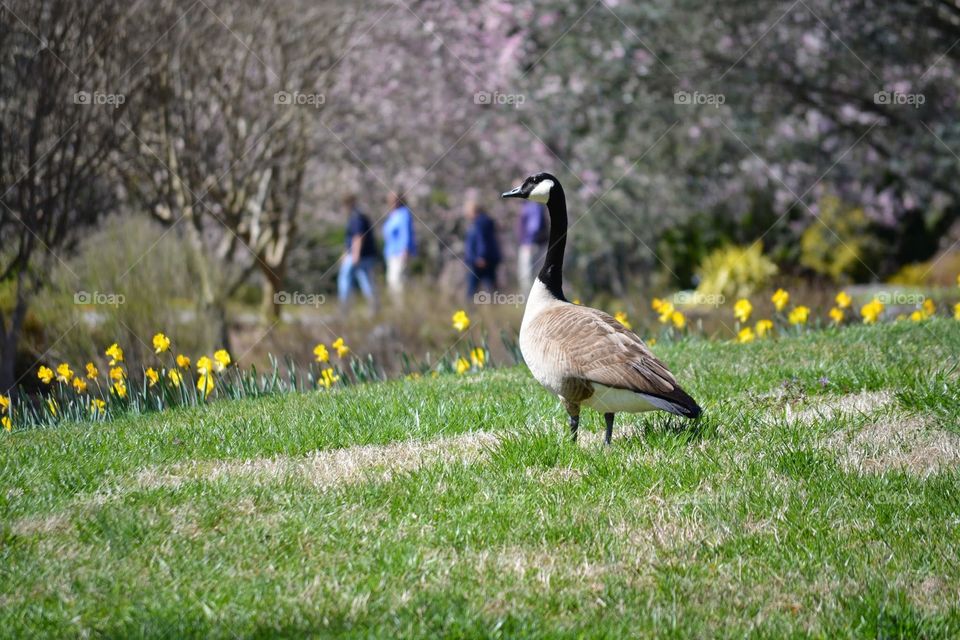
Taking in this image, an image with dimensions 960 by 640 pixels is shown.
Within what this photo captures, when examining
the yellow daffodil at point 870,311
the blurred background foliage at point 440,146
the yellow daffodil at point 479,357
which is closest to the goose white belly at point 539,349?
the yellow daffodil at point 479,357

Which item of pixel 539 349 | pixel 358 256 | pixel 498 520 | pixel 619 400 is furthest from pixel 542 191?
pixel 358 256

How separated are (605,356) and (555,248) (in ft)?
3.40

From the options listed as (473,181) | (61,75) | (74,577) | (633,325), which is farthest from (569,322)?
(473,181)

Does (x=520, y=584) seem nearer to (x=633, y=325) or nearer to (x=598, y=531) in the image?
(x=598, y=531)

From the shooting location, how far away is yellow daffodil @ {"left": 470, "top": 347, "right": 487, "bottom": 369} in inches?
328

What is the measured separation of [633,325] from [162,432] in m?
6.00

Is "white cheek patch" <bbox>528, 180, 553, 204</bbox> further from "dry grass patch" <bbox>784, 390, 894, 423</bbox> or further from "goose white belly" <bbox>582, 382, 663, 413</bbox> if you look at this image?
"dry grass patch" <bbox>784, 390, 894, 423</bbox>

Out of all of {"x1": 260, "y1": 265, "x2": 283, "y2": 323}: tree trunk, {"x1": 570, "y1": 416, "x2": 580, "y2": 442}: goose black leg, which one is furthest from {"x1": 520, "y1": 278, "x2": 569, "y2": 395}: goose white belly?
{"x1": 260, "y1": 265, "x2": 283, "y2": 323}: tree trunk

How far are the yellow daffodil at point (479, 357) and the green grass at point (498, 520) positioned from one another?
1.97m

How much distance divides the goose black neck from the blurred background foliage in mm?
4874

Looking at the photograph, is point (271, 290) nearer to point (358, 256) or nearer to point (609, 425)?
point (358, 256)

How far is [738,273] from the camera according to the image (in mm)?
16344

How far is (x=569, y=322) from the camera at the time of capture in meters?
5.25

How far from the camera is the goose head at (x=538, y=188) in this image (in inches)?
235
